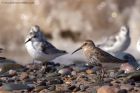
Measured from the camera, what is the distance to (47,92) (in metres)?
8.16

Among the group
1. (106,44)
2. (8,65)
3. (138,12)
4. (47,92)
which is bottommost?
(47,92)

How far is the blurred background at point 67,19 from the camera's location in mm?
20016

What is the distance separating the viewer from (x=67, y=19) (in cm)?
2086

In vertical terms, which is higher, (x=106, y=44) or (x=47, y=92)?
(x=106, y=44)

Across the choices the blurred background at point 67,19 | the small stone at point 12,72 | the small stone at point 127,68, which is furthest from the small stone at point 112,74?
the blurred background at point 67,19

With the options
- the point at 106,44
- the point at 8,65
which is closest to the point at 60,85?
the point at 8,65

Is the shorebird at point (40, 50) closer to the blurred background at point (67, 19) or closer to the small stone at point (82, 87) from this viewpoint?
the small stone at point (82, 87)

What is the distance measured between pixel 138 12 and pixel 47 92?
12259mm

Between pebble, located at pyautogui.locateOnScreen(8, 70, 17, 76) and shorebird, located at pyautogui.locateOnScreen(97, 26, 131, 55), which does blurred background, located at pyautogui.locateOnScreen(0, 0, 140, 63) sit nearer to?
shorebird, located at pyautogui.locateOnScreen(97, 26, 131, 55)

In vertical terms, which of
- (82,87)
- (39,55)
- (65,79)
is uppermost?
(39,55)

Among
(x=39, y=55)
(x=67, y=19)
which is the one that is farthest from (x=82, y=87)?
(x=67, y=19)

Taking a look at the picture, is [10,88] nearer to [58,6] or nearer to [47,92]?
[47,92]

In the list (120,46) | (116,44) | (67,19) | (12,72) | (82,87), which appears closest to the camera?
(82,87)

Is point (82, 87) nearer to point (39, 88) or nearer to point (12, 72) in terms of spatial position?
point (39, 88)
